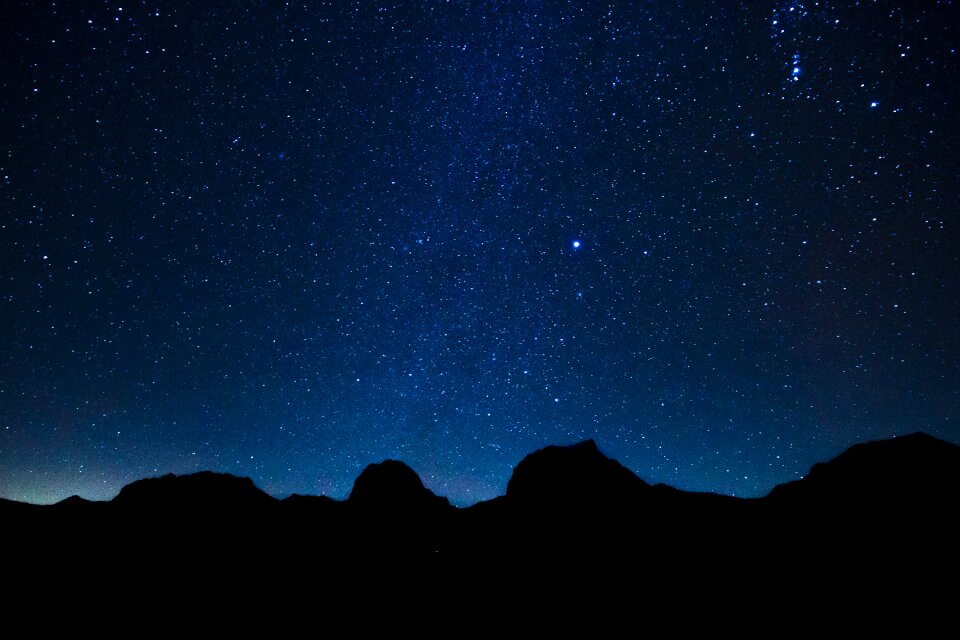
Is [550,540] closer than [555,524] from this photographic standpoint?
Yes

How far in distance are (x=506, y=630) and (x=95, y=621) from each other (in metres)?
11.8

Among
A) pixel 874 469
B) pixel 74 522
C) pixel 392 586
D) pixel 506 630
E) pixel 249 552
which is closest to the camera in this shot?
pixel 506 630

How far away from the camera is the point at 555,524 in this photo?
52.1 ft

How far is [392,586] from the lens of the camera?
12812 mm

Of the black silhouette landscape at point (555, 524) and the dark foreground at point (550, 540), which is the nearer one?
the dark foreground at point (550, 540)

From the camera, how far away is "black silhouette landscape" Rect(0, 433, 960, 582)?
12125 mm

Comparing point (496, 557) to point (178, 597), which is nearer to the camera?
point (178, 597)

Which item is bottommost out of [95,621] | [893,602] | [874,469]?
[95,621]

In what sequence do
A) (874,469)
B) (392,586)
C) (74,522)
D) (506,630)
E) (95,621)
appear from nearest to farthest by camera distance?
1. (506,630)
2. (95,621)
3. (392,586)
4. (874,469)
5. (74,522)

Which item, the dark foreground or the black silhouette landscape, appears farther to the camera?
the black silhouette landscape

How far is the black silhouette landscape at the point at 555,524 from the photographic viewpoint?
39.8ft

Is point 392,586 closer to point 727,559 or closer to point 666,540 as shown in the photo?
point 666,540

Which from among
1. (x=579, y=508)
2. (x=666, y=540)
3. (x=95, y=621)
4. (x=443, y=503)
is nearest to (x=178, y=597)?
(x=95, y=621)

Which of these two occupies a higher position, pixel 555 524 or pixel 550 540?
pixel 555 524
